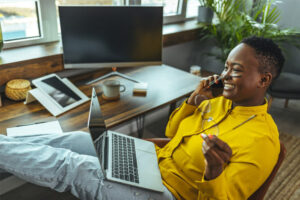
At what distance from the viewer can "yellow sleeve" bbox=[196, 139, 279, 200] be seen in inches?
37.0

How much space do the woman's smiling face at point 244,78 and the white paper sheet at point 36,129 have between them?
0.87m

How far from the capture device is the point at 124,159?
1257 millimetres

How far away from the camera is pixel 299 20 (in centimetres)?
300

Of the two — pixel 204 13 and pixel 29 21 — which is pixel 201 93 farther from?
pixel 204 13

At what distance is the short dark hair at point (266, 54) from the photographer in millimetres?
1098

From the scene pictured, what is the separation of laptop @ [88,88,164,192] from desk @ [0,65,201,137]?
0.15 meters

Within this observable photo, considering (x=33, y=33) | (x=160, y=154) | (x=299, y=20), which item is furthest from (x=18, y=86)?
(x=299, y=20)

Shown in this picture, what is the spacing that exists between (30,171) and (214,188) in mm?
745

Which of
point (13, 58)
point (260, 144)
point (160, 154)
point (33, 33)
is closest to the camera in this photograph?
point (260, 144)

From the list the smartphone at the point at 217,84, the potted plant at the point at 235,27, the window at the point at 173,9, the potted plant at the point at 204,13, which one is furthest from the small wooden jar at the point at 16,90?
the potted plant at the point at 204,13

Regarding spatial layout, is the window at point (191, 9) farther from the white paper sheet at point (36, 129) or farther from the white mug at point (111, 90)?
the white paper sheet at point (36, 129)

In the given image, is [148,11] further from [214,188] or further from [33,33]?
[214,188]

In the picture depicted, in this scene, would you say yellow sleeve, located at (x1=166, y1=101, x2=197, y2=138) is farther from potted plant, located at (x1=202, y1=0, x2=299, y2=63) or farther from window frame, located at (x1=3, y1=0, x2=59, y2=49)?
potted plant, located at (x1=202, y1=0, x2=299, y2=63)

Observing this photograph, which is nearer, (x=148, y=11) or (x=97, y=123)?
(x=97, y=123)
